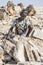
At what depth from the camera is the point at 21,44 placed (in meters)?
7.50

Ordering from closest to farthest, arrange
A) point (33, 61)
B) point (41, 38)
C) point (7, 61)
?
point (33, 61) → point (7, 61) → point (41, 38)

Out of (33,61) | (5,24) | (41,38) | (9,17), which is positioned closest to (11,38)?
(41,38)

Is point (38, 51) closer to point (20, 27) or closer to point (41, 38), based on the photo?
point (41, 38)

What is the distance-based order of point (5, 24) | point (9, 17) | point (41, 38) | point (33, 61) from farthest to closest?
point (9, 17), point (5, 24), point (41, 38), point (33, 61)

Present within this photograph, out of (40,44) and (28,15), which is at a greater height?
(28,15)

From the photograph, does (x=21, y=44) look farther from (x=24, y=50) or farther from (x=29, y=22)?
(x=29, y=22)

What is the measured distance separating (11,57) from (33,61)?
2.28 feet

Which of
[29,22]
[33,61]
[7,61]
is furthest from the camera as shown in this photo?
[29,22]

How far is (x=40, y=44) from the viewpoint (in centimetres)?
795

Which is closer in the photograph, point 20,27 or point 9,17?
point 20,27

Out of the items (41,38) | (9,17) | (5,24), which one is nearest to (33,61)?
(41,38)

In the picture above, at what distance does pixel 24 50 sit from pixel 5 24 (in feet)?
16.9

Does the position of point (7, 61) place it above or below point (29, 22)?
below

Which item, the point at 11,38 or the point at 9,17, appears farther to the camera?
the point at 9,17
